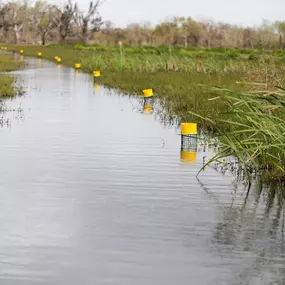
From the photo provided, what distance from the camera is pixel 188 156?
13.0 meters

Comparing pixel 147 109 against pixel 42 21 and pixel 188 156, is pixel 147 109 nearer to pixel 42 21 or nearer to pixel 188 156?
pixel 188 156

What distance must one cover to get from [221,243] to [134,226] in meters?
0.96

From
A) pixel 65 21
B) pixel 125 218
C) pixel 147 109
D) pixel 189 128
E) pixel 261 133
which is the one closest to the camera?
pixel 125 218

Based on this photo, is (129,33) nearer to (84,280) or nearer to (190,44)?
(190,44)

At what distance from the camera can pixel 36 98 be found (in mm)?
24844

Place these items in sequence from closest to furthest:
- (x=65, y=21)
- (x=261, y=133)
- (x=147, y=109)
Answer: (x=261, y=133) < (x=147, y=109) < (x=65, y=21)

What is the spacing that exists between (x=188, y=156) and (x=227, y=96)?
3415 millimetres

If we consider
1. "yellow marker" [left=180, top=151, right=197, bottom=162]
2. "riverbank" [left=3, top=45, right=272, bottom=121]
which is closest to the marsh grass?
"yellow marker" [left=180, top=151, right=197, bottom=162]

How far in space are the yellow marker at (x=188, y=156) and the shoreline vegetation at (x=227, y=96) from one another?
0.43 metres

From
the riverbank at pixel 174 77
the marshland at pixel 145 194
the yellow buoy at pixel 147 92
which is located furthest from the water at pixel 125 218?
the yellow buoy at pixel 147 92

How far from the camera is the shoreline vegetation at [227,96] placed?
9773 millimetres

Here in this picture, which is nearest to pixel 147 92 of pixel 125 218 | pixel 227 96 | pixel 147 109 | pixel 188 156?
pixel 147 109

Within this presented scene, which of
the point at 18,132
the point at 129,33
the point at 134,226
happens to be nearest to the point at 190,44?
the point at 129,33

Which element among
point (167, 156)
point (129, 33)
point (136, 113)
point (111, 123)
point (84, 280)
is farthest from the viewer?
point (129, 33)
